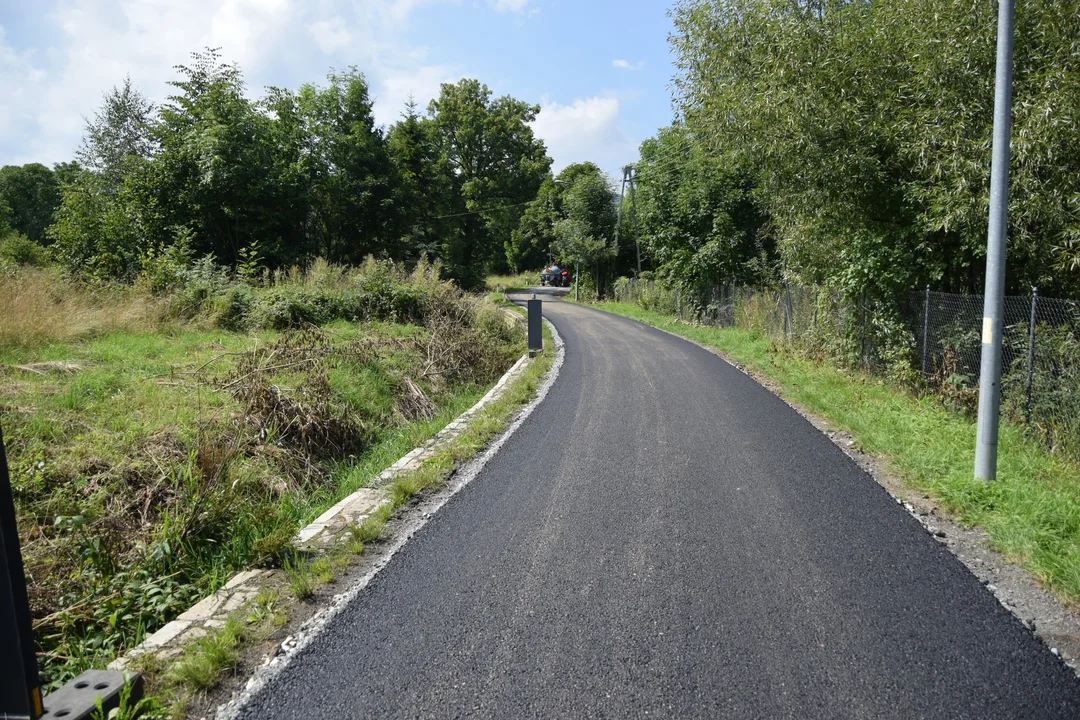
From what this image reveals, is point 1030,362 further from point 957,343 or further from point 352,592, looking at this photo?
point 352,592

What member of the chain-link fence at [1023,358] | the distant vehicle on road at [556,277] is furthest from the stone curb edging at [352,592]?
the distant vehicle on road at [556,277]

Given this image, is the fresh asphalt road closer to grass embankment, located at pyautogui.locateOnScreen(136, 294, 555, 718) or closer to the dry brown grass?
grass embankment, located at pyautogui.locateOnScreen(136, 294, 555, 718)

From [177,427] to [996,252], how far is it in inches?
300

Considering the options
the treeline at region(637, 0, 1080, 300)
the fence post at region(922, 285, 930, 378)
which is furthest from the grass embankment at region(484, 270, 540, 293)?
the fence post at region(922, 285, 930, 378)

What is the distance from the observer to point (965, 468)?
21.2 ft

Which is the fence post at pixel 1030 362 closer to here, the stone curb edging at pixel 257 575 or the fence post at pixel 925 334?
the fence post at pixel 925 334

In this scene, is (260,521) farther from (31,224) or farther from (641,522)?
(31,224)

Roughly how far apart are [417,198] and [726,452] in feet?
104

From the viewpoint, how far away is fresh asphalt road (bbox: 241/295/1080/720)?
308 centimetres

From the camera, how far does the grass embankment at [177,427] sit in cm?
451

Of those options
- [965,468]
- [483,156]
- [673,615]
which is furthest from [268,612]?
[483,156]

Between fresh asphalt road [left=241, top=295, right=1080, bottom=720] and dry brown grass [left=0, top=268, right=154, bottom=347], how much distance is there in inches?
293

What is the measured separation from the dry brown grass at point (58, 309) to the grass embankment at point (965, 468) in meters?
11.1

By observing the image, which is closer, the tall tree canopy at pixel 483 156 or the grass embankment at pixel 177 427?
the grass embankment at pixel 177 427
